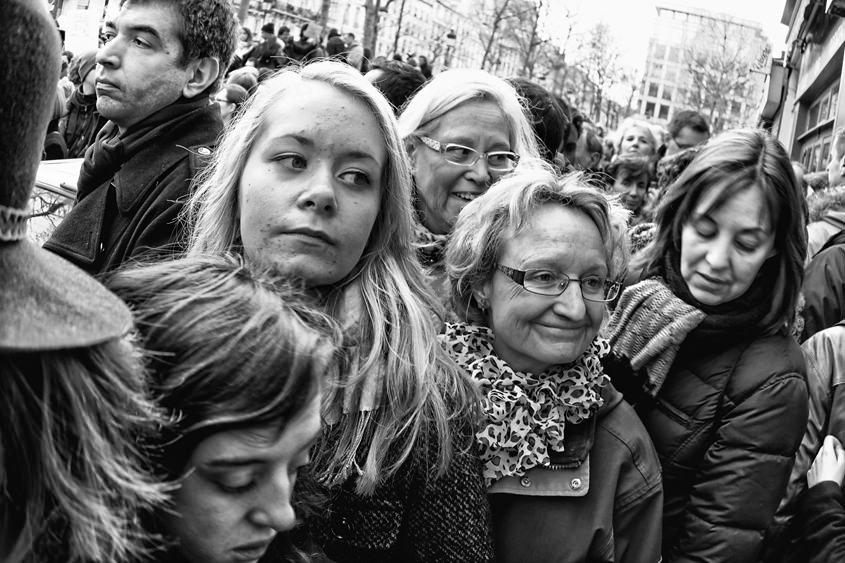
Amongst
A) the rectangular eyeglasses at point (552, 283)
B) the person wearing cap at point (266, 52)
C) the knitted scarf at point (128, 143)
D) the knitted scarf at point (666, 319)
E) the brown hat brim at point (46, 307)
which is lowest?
the knitted scarf at point (666, 319)

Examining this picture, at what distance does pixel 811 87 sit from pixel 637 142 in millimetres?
11667

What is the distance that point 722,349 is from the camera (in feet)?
8.73

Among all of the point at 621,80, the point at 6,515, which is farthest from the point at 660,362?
the point at 621,80

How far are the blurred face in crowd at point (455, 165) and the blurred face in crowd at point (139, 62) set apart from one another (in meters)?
0.86

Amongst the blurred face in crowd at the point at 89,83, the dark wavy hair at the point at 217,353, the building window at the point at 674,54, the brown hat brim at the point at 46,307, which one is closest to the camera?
the brown hat brim at the point at 46,307

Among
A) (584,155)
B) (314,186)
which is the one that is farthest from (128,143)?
(584,155)

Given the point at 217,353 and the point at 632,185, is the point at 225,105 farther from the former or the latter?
the point at 217,353

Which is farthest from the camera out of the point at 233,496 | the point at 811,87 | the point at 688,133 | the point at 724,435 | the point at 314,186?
Answer: the point at 811,87

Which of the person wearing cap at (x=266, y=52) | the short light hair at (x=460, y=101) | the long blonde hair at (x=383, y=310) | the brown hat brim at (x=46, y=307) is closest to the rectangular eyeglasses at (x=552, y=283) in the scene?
the long blonde hair at (x=383, y=310)

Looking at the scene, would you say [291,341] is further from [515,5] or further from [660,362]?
[515,5]

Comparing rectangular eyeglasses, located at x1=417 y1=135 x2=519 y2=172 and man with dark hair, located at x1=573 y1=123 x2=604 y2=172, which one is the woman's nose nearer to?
rectangular eyeglasses, located at x1=417 y1=135 x2=519 y2=172

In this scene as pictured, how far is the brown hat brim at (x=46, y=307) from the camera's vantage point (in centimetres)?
85

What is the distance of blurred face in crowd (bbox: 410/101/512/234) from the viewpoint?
2.94 metres

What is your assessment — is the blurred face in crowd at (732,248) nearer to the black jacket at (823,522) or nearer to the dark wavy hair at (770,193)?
the dark wavy hair at (770,193)
